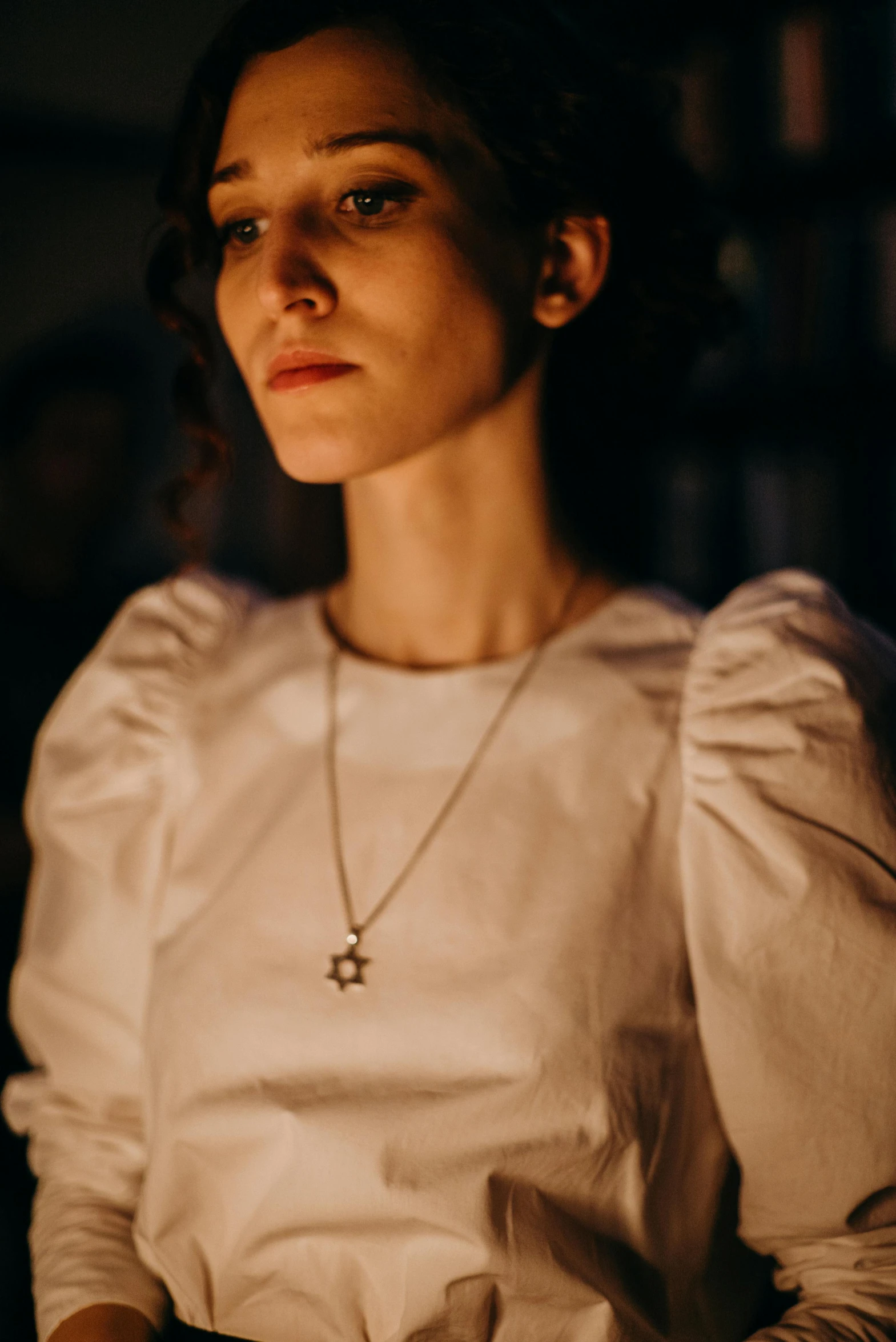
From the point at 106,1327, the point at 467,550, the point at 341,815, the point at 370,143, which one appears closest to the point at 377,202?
the point at 370,143

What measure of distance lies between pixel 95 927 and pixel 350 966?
0.29m

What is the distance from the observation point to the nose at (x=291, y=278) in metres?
0.76

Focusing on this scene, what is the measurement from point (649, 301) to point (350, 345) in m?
0.37

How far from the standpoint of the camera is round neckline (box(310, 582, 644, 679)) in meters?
0.94

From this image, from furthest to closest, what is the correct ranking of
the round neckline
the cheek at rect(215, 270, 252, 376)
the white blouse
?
the round neckline < the cheek at rect(215, 270, 252, 376) < the white blouse

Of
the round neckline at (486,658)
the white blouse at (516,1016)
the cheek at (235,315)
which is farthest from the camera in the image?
the round neckline at (486,658)

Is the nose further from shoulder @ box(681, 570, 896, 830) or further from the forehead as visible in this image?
shoulder @ box(681, 570, 896, 830)

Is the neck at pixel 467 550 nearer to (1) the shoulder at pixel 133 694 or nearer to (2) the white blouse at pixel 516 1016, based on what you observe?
(2) the white blouse at pixel 516 1016

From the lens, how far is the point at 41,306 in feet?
3.80

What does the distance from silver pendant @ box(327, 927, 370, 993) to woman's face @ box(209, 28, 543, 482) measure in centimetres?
38

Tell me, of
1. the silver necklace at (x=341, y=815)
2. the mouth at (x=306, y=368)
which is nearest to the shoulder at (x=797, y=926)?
the silver necklace at (x=341, y=815)

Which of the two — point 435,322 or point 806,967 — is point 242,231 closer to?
point 435,322

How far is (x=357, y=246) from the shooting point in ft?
2.55

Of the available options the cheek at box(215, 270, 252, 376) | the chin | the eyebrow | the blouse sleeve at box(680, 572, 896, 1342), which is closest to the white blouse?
the blouse sleeve at box(680, 572, 896, 1342)
